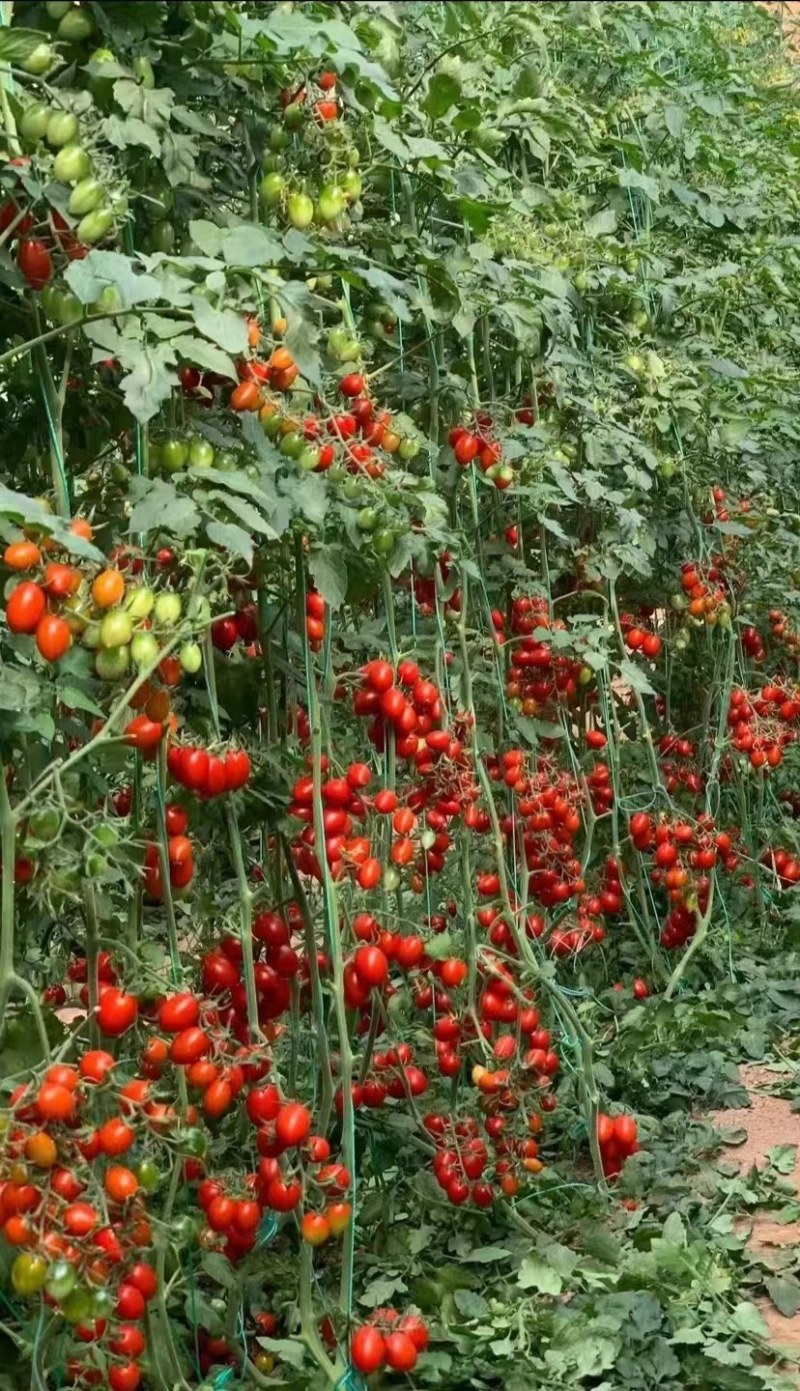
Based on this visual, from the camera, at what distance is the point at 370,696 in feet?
6.56

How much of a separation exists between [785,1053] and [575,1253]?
1017 mm

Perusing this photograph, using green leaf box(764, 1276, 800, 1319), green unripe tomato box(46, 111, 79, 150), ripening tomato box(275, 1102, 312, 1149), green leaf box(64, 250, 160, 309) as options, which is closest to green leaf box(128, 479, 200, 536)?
green leaf box(64, 250, 160, 309)

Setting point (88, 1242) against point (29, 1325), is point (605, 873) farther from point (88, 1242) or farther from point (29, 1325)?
point (88, 1242)

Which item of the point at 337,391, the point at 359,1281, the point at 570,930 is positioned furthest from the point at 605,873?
the point at 337,391

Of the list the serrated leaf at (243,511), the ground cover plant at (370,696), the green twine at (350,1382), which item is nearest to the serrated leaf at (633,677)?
the ground cover plant at (370,696)

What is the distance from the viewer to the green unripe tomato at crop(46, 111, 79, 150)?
1.44m

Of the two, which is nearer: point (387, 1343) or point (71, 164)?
point (71, 164)

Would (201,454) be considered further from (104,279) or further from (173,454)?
(104,279)

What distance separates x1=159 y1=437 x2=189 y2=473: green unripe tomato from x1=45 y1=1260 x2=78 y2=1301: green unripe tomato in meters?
0.75

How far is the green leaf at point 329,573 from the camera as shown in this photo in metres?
1.82

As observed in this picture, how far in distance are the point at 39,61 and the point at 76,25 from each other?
14 cm

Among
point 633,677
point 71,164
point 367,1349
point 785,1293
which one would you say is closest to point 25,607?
point 71,164

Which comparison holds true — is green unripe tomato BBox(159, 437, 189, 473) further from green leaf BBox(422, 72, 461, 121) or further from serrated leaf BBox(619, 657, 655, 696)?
serrated leaf BBox(619, 657, 655, 696)

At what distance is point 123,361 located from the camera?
4.80ft
